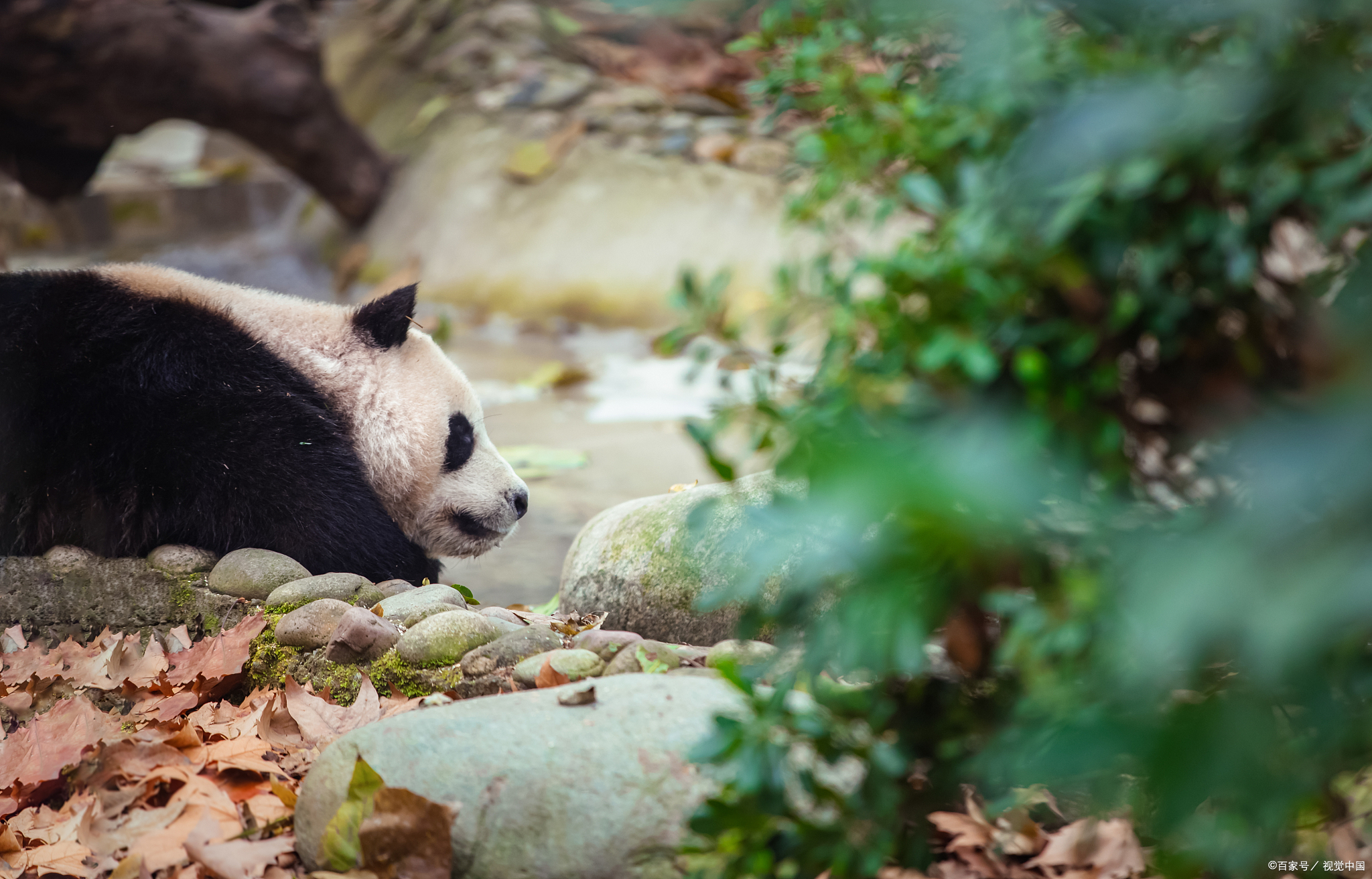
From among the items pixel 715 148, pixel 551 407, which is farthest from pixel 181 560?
pixel 715 148

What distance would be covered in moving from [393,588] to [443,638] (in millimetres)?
496

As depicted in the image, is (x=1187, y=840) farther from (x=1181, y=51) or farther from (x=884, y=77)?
(x=884, y=77)

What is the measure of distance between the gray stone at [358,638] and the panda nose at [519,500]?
2.80 ft

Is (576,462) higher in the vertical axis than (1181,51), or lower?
lower

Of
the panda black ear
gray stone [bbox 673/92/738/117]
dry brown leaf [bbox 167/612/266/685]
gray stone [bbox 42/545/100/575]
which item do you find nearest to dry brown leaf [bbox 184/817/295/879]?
dry brown leaf [bbox 167/612/266/685]

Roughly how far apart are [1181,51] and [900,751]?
2.46 feet

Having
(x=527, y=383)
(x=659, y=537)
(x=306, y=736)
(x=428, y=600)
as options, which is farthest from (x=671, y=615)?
(x=527, y=383)

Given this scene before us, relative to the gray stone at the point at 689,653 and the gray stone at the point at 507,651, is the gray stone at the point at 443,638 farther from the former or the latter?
the gray stone at the point at 689,653

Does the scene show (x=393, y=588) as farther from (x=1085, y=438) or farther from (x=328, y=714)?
(x=1085, y=438)

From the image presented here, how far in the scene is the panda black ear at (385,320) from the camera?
2.84 metres

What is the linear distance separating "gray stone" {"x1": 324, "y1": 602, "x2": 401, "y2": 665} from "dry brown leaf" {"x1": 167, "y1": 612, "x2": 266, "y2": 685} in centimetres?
22

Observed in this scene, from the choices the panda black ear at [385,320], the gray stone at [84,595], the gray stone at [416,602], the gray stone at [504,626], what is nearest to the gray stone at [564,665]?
the gray stone at [504,626]

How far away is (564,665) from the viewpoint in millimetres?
1922

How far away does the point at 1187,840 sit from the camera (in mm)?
832
